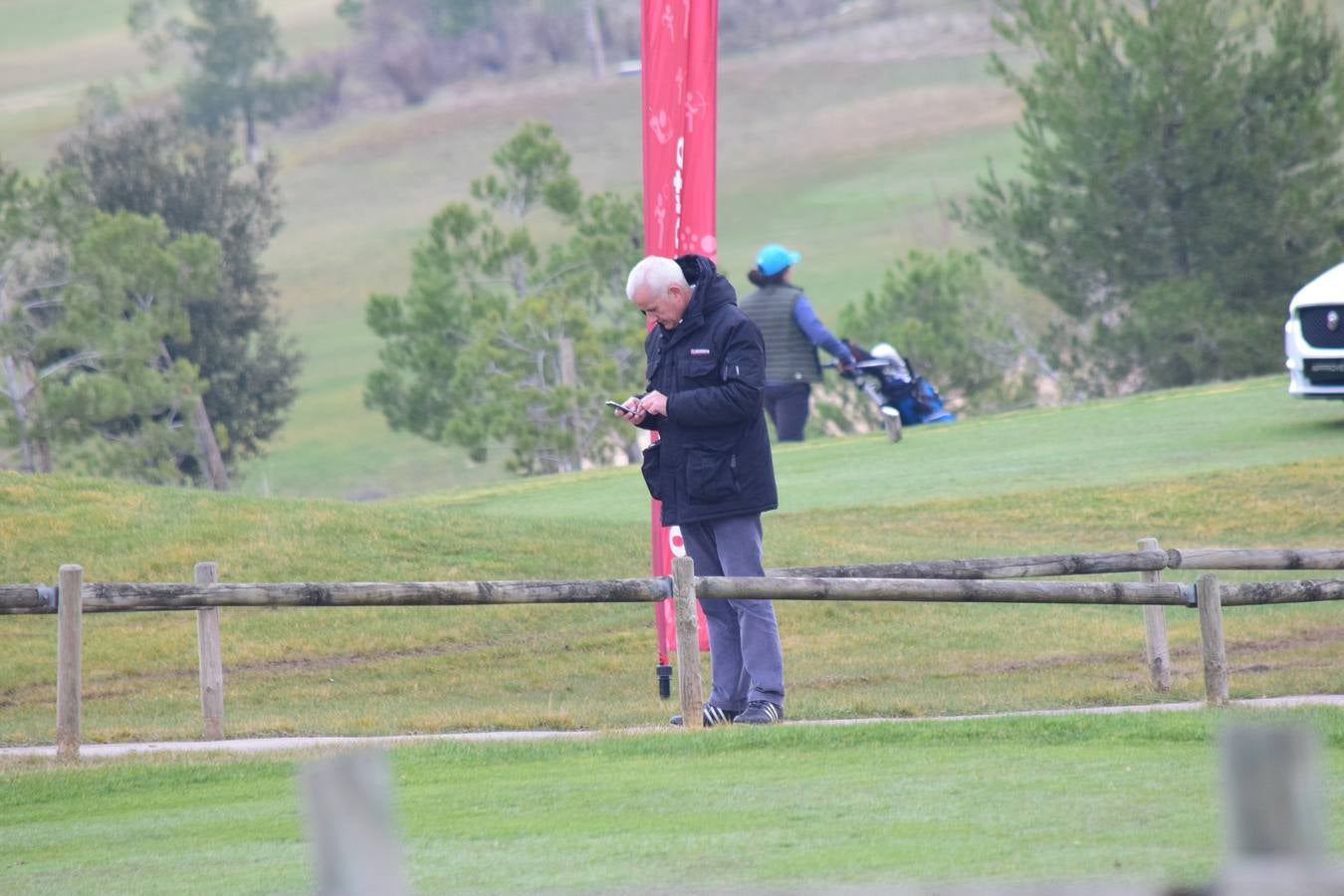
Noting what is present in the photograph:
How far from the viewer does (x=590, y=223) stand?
4247cm

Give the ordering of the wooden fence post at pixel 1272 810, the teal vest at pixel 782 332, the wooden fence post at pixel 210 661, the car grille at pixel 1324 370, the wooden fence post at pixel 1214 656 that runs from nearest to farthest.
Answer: the wooden fence post at pixel 1272 810 → the wooden fence post at pixel 1214 656 → the wooden fence post at pixel 210 661 → the car grille at pixel 1324 370 → the teal vest at pixel 782 332

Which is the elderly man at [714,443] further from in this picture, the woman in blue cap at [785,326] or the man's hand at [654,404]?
the woman in blue cap at [785,326]

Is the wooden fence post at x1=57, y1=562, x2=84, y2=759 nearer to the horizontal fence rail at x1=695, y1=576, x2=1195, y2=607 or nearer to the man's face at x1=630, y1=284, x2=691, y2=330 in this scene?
the man's face at x1=630, y1=284, x2=691, y2=330

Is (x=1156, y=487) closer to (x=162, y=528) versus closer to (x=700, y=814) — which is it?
(x=162, y=528)

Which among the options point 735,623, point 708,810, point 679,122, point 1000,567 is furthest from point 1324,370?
point 708,810

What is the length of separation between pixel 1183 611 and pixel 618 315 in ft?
98.4

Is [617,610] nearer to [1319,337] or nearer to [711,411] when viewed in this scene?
[711,411]

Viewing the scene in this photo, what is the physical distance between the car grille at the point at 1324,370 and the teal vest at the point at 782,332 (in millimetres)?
4681

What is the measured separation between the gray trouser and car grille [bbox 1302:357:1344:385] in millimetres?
9149

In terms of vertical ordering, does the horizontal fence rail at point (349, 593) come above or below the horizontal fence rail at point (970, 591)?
above

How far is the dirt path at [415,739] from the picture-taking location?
9.16 meters

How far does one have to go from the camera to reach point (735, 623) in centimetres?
959

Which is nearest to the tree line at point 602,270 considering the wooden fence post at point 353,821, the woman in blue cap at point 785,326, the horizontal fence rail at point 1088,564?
the woman in blue cap at point 785,326

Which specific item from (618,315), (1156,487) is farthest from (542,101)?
(1156,487)
